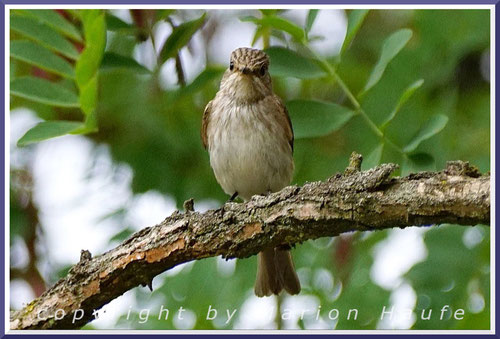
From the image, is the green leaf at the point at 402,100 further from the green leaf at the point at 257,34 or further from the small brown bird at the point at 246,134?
the small brown bird at the point at 246,134

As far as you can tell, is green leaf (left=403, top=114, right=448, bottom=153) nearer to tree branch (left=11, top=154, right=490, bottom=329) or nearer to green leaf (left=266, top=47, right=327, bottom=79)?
tree branch (left=11, top=154, right=490, bottom=329)

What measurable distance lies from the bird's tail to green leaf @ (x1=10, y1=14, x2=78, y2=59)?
5.12 feet

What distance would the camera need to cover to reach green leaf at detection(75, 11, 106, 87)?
4129mm

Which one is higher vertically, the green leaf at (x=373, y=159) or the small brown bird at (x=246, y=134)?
the small brown bird at (x=246, y=134)

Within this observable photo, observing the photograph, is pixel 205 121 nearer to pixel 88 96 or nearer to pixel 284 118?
pixel 284 118

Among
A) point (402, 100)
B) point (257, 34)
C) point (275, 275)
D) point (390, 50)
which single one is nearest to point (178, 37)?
point (257, 34)

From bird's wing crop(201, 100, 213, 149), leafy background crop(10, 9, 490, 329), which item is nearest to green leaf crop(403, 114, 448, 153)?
leafy background crop(10, 9, 490, 329)

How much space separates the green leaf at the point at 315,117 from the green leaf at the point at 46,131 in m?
1.14

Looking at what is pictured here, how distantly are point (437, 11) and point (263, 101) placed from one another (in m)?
1.23

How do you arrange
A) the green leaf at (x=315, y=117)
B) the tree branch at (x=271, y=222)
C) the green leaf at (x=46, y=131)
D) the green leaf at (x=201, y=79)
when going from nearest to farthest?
1. the tree branch at (x=271, y=222)
2. the green leaf at (x=46, y=131)
3. the green leaf at (x=315, y=117)
4. the green leaf at (x=201, y=79)

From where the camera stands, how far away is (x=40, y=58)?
4.36 meters

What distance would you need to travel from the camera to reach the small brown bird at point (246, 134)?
5.45 m

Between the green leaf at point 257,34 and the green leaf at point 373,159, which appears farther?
the green leaf at point 257,34

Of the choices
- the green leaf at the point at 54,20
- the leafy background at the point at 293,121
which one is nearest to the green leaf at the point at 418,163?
the leafy background at the point at 293,121
